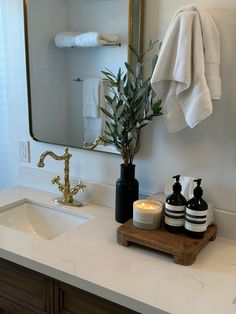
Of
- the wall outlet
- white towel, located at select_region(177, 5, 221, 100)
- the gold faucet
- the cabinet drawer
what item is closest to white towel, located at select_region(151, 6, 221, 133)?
white towel, located at select_region(177, 5, 221, 100)

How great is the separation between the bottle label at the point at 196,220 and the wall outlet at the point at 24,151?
100 cm

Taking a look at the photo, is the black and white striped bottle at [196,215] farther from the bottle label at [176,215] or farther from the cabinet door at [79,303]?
the cabinet door at [79,303]

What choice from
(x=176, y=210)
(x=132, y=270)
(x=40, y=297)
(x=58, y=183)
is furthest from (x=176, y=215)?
(x=58, y=183)

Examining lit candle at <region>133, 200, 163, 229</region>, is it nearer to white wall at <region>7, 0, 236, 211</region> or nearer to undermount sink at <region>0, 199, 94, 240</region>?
white wall at <region>7, 0, 236, 211</region>

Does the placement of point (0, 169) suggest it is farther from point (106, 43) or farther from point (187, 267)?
point (187, 267)

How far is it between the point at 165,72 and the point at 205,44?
0.16 m

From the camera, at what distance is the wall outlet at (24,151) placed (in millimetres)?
1822

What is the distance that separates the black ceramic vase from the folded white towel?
530mm

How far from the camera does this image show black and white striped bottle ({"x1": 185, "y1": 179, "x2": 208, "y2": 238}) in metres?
1.13

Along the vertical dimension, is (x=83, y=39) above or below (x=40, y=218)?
above

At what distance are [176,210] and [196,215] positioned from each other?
73 mm

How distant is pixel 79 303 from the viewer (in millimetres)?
1046

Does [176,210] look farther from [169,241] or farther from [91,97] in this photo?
[91,97]

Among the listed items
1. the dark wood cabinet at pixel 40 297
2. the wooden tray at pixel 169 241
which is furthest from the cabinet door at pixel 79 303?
the wooden tray at pixel 169 241
